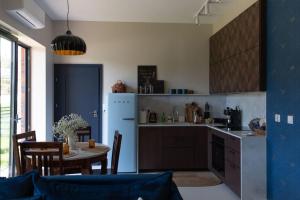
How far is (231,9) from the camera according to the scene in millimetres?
5332

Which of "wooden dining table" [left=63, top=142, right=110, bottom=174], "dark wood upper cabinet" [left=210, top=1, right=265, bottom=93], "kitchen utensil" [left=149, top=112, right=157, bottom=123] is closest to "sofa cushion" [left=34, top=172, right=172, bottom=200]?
"wooden dining table" [left=63, top=142, right=110, bottom=174]

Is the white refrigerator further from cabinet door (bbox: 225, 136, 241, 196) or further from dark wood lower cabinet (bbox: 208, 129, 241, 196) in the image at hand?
cabinet door (bbox: 225, 136, 241, 196)

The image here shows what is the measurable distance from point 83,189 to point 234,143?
106 inches

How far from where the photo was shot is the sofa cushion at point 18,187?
1999mm

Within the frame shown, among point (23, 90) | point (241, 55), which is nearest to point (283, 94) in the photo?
point (241, 55)

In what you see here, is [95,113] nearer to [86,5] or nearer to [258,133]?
[86,5]

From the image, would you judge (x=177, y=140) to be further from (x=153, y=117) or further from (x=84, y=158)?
(x=84, y=158)

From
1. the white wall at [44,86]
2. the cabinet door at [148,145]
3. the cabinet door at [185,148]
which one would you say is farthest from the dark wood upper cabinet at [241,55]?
the white wall at [44,86]

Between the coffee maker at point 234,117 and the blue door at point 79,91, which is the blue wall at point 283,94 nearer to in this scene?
the coffee maker at point 234,117

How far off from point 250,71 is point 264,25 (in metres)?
0.63

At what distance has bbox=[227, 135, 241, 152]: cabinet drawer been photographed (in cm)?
407

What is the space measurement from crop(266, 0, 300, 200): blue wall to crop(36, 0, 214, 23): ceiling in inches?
67.2

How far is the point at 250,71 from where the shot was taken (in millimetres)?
4199

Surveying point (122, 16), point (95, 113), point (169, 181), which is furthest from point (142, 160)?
point (169, 181)
